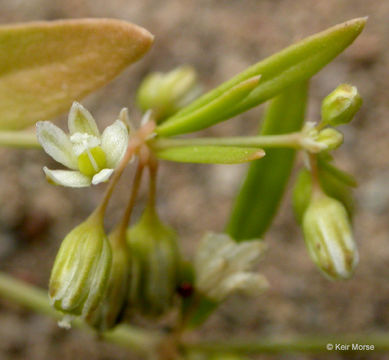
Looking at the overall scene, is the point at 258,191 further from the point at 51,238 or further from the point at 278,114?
the point at 51,238

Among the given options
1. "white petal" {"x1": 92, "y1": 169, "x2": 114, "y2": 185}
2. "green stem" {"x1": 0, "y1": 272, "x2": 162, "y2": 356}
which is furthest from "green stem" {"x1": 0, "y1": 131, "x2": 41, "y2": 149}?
"green stem" {"x1": 0, "y1": 272, "x2": 162, "y2": 356}

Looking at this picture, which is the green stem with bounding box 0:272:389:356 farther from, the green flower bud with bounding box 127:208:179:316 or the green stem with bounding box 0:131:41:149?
the green stem with bounding box 0:131:41:149

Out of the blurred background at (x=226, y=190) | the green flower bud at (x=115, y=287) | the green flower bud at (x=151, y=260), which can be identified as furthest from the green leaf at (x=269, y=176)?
the blurred background at (x=226, y=190)

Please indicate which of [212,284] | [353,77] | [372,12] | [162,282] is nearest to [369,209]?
[353,77]

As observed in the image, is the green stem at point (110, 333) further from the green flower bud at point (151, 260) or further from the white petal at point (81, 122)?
the white petal at point (81, 122)

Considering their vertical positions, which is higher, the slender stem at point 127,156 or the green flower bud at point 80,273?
the slender stem at point 127,156

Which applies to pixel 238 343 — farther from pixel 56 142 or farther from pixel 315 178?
pixel 56 142
